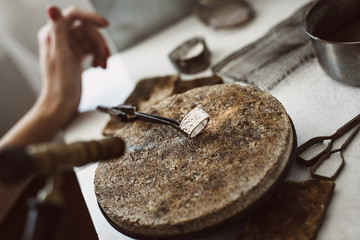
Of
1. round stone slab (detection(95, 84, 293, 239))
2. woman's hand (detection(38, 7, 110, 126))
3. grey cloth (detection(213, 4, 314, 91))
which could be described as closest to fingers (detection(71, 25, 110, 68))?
woman's hand (detection(38, 7, 110, 126))

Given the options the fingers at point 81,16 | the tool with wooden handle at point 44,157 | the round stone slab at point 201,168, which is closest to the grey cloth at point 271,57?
the round stone slab at point 201,168

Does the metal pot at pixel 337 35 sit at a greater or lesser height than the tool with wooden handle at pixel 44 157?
lesser

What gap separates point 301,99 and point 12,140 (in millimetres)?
959

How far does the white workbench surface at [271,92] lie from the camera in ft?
2.99

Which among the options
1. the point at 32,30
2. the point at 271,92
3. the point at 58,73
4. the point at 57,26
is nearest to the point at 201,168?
the point at 271,92

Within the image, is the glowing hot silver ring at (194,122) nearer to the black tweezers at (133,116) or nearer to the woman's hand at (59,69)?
the black tweezers at (133,116)

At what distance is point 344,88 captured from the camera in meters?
1.20

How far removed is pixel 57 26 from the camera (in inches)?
60.6

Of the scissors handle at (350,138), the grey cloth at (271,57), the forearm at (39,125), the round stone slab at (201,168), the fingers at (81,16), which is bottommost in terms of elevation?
the scissors handle at (350,138)

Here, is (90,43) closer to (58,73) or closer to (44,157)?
(58,73)

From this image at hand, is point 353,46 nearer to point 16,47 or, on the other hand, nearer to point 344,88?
point 344,88

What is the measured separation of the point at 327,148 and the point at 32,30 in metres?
2.29

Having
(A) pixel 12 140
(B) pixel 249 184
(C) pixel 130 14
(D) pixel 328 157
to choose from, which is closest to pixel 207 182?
(B) pixel 249 184

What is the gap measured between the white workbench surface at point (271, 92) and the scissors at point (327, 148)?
0.06 feet
